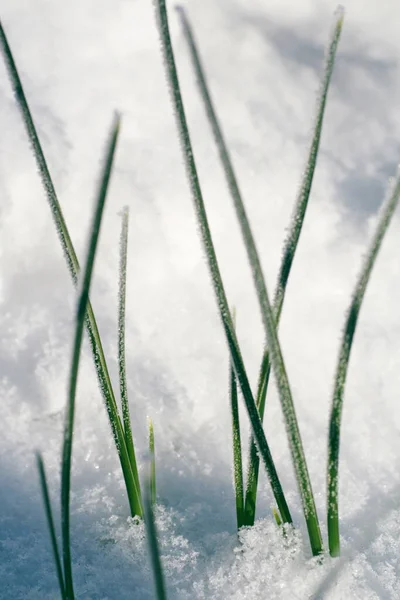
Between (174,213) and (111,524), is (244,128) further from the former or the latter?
(111,524)

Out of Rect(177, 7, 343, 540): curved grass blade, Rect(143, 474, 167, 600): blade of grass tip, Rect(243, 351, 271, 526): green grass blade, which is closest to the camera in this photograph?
Rect(143, 474, 167, 600): blade of grass tip

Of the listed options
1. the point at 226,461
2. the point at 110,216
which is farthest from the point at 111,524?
the point at 110,216

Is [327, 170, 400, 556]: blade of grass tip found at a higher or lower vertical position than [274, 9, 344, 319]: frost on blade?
lower

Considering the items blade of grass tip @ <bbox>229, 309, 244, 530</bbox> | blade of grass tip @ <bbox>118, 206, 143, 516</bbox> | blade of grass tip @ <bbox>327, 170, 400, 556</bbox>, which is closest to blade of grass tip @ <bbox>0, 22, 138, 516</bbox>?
blade of grass tip @ <bbox>118, 206, 143, 516</bbox>

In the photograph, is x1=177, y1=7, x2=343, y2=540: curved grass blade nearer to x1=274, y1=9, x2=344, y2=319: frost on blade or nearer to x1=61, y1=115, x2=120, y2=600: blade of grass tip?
x1=274, y1=9, x2=344, y2=319: frost on blade

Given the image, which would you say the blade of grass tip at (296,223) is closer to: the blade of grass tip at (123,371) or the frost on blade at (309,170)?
the frost on blade at (309,170)

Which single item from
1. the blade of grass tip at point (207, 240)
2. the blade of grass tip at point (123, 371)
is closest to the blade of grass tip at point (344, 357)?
the blade of grass tip at point (207, 240)
